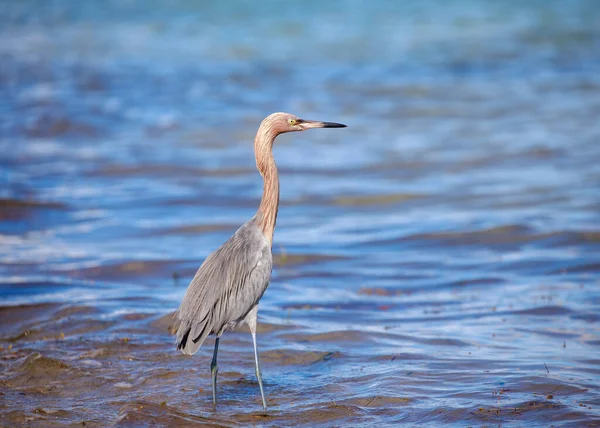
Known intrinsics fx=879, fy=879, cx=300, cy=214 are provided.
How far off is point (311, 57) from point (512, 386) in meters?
19.2

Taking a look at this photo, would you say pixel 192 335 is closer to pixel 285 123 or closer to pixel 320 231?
pixel 285 123

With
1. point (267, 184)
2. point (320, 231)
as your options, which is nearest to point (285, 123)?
point (267, 184)

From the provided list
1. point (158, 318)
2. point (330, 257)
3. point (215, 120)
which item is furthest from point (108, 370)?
point (215, 120)

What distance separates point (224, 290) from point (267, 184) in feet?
2.98

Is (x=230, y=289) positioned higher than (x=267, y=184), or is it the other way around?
(x=267, y=184)

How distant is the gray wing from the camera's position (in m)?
5.80

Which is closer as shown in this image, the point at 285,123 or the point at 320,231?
the point at 285,123

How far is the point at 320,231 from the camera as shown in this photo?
1070 centimetres

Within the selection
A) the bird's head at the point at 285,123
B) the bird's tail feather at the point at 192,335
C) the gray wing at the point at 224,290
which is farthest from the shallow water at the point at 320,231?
the bird's head at the point at 285,123

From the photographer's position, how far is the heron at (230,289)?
19.0ft

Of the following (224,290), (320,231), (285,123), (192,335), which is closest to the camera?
(192,335)

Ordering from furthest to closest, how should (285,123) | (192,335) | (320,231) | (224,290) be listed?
(320,231) < (285,123) < (224,290) < (192,335)

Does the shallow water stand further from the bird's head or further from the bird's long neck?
the bird's head

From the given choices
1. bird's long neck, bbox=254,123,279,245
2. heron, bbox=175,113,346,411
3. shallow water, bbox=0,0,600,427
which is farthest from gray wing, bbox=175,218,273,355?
shallow water, bbox=0,0,600,427
